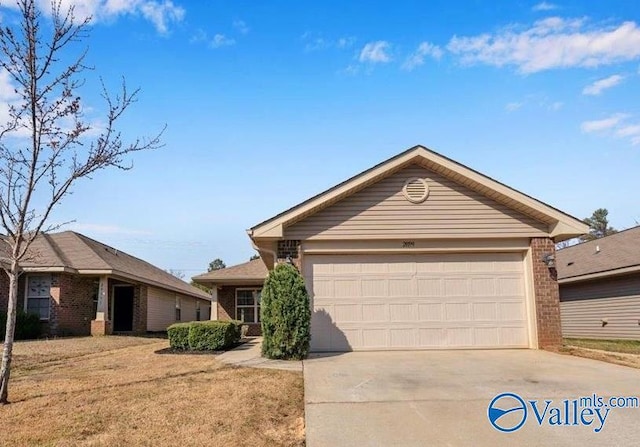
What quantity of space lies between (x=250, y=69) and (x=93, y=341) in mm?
10461

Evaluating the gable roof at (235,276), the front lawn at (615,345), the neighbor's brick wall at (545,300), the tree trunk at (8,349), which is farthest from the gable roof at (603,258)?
the tree trunk at (8,349)

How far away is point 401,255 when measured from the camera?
40.6 ft

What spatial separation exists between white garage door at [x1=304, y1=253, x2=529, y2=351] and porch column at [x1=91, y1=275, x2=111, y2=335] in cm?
1145

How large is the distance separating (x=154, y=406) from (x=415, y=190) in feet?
25.9

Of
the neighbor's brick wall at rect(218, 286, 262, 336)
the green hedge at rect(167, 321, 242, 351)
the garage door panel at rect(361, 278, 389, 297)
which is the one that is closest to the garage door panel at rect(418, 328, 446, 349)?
the garage door panel at rect(361, 278, 389, 297)

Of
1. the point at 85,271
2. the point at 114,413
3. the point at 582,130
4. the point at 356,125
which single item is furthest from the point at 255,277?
the point at 114,413

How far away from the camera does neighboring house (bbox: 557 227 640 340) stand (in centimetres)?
1706

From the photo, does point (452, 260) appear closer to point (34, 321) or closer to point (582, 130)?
point (582, 130)

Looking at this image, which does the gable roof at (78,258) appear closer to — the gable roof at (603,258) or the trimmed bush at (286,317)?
the trimmed bush at (286,317)

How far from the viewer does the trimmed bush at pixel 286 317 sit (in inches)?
416

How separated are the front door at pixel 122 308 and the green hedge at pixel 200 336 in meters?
11.6

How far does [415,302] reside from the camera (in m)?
12.2

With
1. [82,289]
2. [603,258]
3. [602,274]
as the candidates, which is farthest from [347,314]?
[82,289]

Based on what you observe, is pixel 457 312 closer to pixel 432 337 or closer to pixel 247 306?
pixel 432 337
